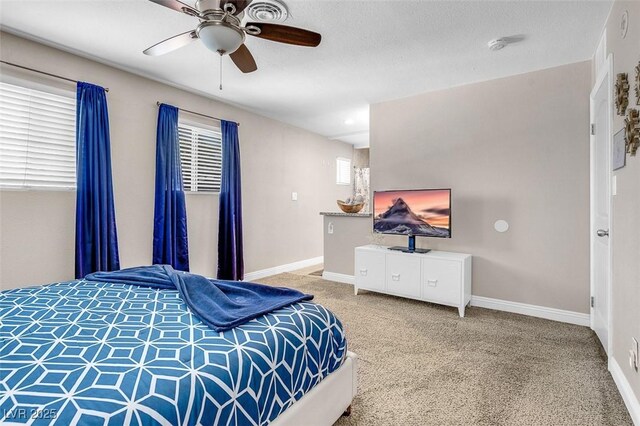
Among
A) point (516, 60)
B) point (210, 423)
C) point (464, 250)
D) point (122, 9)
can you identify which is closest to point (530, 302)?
point (464, 250)

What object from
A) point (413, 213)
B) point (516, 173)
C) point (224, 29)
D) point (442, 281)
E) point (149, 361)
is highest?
point (224, 29)

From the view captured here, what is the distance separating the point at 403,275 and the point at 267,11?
276cm

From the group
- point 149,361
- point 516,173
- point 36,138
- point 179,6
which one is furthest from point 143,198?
point 516,173

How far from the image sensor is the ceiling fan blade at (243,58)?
227cm

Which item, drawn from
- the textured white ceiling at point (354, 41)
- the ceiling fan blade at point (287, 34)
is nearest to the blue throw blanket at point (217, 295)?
the ceiling fan blade at point (287, 34)

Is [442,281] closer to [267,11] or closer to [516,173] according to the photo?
[516,173]

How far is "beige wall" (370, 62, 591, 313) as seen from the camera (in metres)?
3.12

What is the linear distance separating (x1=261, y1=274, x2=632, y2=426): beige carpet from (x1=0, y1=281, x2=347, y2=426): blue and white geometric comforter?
593 millimetres

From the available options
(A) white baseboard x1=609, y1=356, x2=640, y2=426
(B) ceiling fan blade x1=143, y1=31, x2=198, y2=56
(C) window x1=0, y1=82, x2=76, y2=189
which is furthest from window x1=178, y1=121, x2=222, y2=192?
(A) white baseboard x1=609, y1=356, x2=640, y2=426

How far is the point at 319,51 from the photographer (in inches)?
115

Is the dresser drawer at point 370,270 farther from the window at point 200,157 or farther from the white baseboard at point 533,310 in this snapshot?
the window at point 200,157

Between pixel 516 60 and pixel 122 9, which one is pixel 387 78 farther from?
pixel 122 9

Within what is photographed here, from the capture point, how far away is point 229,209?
427 centimetres

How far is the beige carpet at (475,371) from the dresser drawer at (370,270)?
18.1 inches
